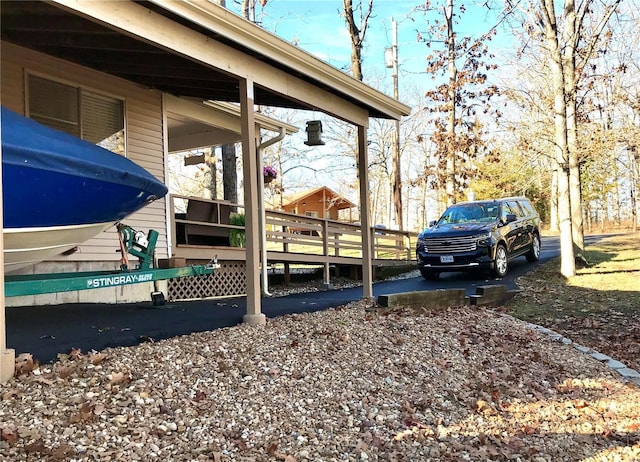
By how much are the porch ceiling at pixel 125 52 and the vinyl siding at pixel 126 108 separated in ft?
0.46

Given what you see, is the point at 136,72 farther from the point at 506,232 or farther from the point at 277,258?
the point at 506,232

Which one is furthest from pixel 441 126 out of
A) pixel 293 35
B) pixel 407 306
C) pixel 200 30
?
pixel 200 30

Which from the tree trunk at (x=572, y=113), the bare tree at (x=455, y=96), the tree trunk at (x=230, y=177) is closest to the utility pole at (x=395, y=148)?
Result: the bare tree at (x=455, y=96)

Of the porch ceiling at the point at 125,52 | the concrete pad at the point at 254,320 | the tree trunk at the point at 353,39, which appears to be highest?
the tree trunk at the point at 353,39

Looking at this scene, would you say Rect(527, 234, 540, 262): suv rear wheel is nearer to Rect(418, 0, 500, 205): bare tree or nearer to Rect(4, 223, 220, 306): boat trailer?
Rect(418, 0, 500, 205): bare tree

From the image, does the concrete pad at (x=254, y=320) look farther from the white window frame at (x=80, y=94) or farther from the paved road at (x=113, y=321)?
the white window frame at (x=80, y=94)

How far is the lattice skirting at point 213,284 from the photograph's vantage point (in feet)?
29.7

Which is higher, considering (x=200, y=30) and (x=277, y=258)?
(x=200, y=30)

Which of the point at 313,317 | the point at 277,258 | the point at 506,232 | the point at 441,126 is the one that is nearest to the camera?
the point at 313,317

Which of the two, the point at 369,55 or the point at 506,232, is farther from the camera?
the point at 369,55

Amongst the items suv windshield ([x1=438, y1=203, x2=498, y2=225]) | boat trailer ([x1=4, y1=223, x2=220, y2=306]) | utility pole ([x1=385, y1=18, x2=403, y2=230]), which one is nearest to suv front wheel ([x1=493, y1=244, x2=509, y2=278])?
suv windshield ([x1=438, y1=203, x2=498, y2=225])

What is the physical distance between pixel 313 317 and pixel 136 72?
4.44m

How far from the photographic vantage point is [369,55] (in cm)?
2062

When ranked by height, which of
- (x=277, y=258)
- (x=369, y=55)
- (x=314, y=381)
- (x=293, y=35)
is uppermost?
(x=293, y=35)
